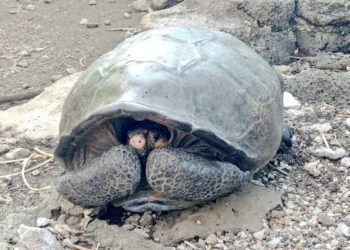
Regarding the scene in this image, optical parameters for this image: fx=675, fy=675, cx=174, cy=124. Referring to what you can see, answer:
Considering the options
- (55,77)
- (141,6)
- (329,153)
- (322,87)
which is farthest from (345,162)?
(141,6)

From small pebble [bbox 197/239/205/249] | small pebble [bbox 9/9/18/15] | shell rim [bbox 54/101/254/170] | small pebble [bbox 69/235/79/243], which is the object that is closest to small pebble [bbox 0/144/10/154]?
shell rim [bbox 54/101/254/170]

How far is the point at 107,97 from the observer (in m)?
2.64

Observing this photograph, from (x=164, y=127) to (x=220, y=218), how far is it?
0.45 metres

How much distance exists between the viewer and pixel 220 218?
2805mm

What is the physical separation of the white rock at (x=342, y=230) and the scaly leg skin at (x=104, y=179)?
2.71ft

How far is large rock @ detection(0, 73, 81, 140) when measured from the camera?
375 cm

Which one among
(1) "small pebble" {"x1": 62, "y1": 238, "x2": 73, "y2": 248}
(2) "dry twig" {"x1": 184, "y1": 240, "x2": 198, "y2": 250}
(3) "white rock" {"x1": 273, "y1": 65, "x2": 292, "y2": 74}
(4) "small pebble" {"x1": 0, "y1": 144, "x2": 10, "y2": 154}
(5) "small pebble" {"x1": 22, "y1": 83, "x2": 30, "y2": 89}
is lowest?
(5) "small pebble" {"x1": 22, "y1": 83, "x2": 30, "y2": 89}

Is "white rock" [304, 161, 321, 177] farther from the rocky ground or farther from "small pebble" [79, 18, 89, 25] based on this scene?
"small pebble" [79, 18, 89, 25]

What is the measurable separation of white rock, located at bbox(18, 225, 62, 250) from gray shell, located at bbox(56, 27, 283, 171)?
0.39 meters

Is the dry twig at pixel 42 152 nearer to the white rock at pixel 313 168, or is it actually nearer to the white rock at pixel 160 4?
the white rock at pixel 313 168

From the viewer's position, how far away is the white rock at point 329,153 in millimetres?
3265

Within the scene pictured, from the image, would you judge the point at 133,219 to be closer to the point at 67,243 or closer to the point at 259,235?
the point at 67,243

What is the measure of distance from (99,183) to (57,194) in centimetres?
46

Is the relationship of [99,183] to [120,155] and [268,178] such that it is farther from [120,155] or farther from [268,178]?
[268,178]
